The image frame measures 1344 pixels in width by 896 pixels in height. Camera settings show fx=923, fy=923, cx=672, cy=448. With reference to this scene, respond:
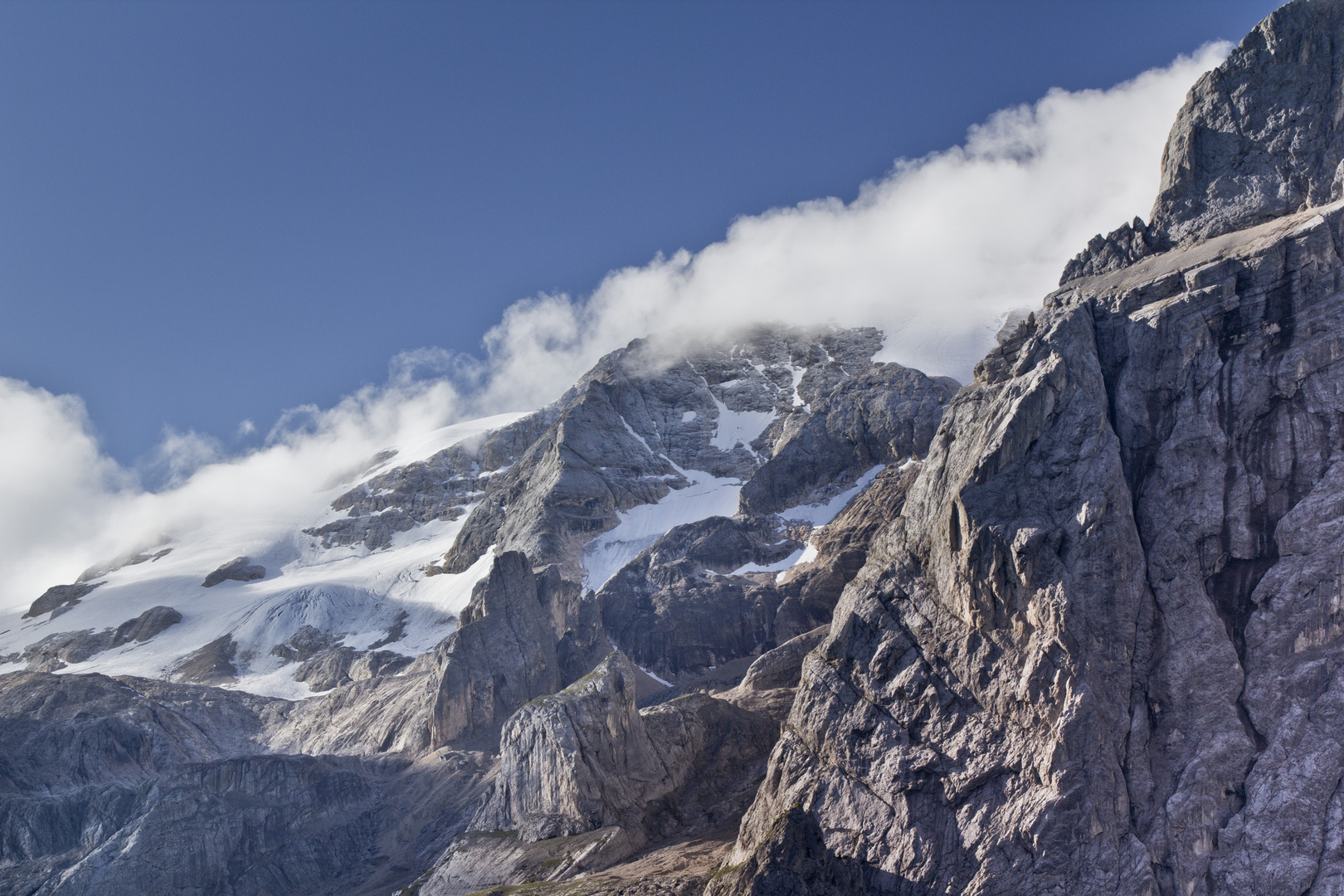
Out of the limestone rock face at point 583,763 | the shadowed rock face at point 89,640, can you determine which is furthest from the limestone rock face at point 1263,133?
the shadowed rock face at point 89,640

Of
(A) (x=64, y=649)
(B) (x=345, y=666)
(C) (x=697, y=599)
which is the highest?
(A) (x=64, y=649)

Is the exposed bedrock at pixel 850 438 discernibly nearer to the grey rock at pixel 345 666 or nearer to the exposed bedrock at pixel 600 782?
the grey rock at pixel 345 666

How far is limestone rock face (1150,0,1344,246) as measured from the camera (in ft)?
202

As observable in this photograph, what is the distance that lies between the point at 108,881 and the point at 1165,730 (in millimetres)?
86011

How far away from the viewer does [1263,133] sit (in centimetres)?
6469

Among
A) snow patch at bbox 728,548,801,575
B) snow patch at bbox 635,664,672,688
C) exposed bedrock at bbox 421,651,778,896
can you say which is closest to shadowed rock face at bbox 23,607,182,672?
snow patch at bbox 635,664,672,688

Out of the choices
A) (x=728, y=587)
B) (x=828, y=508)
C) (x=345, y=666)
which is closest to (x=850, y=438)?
(x=828, y=508)

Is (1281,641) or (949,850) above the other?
(1281,641)

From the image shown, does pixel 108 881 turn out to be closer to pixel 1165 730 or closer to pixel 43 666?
pixel 1165 730

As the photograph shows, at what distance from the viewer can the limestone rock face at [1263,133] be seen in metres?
61.5

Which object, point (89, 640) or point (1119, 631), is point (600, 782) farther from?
point (89, 640)

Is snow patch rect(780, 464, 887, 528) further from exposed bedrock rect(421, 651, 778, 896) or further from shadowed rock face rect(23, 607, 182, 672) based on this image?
shadowed rock face rect(23, 607, 182, 672)

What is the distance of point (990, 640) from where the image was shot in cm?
5181

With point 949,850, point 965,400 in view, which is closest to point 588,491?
point 965,400
